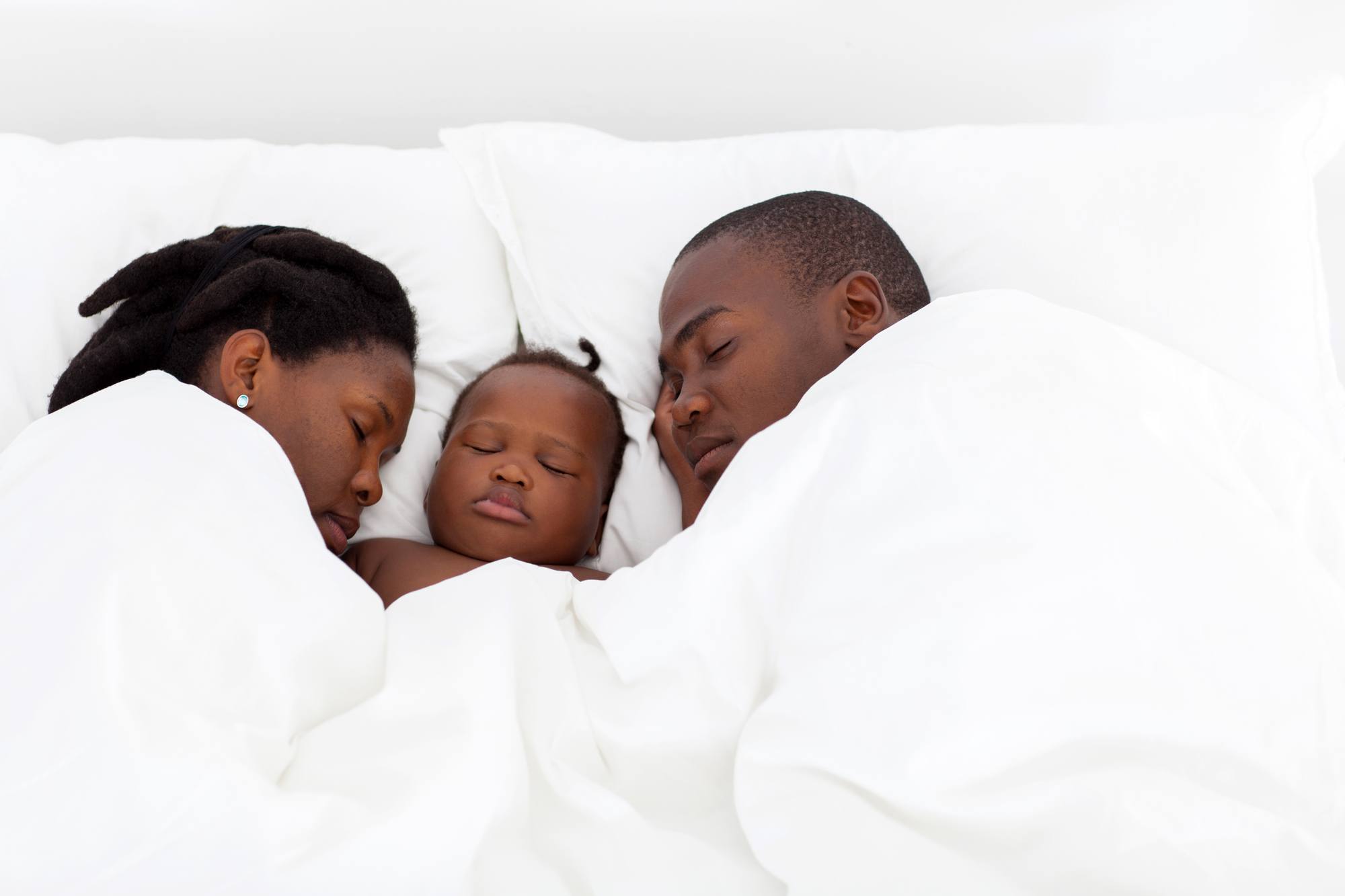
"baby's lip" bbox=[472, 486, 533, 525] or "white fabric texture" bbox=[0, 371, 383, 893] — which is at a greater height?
"white fabric texture" bbox=[0, 371, 383, 893]

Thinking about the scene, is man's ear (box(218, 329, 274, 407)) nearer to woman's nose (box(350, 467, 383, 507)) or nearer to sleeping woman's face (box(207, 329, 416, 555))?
sleeping woman's face (box(207, 329, 416, 555))

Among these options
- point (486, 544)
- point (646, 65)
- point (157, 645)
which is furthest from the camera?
point (646, 65)

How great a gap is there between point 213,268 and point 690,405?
59 cm

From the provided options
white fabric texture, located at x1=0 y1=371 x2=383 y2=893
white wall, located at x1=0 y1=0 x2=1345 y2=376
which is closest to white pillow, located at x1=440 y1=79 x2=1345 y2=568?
white wall, located at x1=0 y1=0 x2=1345 y2=376

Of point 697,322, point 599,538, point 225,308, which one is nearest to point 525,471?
point 599,538

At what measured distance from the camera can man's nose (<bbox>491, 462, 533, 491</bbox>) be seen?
1.30m

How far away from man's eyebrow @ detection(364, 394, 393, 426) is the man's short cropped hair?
1.34 ft

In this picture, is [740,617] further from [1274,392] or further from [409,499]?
[1274,392]

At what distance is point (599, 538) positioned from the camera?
4.68 feet

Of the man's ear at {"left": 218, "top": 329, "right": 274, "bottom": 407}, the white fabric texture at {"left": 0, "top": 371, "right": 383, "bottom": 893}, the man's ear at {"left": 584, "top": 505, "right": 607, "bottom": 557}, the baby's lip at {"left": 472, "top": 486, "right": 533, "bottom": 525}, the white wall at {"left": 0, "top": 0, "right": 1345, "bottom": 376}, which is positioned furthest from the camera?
the white wall at {"left": 0, "top": 0, "right": 1345, "bottom": 376}

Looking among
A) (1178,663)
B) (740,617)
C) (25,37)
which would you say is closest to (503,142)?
(25,37)

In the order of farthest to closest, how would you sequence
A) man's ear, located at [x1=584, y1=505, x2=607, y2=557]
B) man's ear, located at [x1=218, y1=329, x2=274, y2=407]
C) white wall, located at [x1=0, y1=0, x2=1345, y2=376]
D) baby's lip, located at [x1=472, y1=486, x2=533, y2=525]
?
1. white wall, located at [x1=0, y1=0, x2=1345, y2=376]
2. man's ear, located at [x1=584, y1=505, x2=607, y2=557]
3. baby's lip, located at [x1=472, y1=486, x2=533, y2=525]
4. man's ear, located at [x1=218, y1=329, x2=274, y2=407]

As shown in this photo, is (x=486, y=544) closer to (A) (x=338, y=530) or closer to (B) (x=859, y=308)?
(A) (x=338, y=530)

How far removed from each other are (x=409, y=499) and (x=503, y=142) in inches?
21.0
